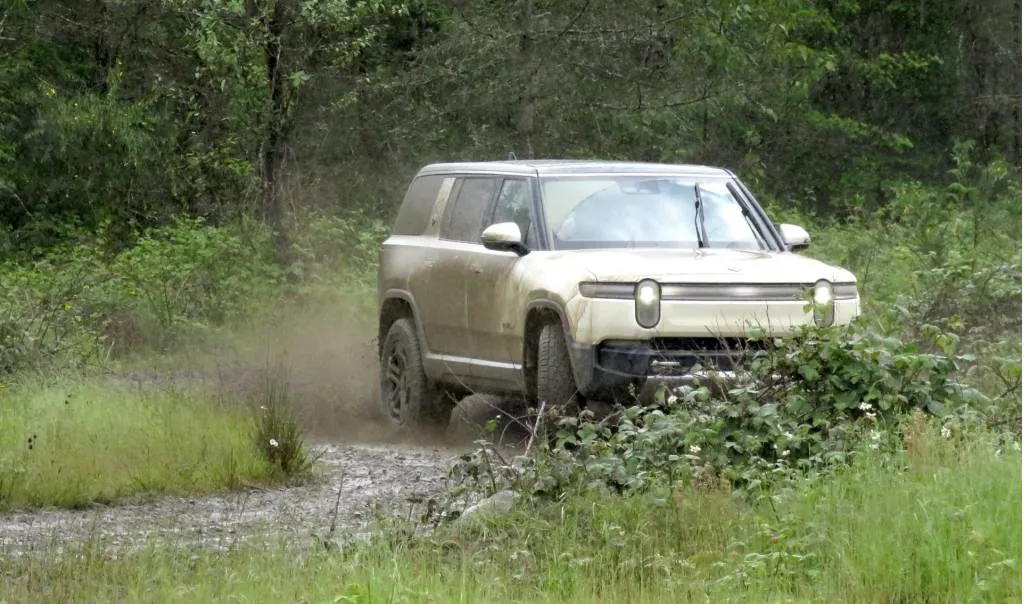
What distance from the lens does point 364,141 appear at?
81.3 feet

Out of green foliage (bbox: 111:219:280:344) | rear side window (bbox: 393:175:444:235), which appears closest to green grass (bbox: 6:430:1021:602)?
rear side window (bbox: 393:175:444:235)

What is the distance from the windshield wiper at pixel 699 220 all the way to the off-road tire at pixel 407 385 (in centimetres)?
230

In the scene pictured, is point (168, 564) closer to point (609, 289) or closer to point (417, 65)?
point (609, 289)

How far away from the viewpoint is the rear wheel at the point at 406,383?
39.7ft

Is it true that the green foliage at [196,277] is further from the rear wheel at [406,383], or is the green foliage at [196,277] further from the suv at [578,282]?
the suv at [578,282]

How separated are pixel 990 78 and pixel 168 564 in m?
30.3

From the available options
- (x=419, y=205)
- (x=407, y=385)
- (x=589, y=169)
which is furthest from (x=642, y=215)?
(x=407, y=385)

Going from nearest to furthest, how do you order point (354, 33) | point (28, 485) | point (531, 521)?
point (531, 521) < point (28, 485) < point (354, 33)

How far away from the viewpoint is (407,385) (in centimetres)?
1223

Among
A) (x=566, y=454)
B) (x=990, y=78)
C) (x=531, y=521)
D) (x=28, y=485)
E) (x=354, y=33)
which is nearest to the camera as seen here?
(x=531, y=521)

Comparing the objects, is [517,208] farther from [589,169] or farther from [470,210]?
[470,210]

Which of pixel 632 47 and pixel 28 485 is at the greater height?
pixel 632 47

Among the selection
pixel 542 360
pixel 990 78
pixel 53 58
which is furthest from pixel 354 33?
pixel 990 78

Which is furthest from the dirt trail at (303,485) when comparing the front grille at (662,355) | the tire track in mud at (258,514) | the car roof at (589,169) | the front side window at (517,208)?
the car roof at (589,169)
